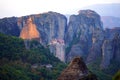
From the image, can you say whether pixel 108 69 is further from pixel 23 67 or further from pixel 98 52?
pixel 23 67

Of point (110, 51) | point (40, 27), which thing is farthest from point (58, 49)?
point (110, 51)

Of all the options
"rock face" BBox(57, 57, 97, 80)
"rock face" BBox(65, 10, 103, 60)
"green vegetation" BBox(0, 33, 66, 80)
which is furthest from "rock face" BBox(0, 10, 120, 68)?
"rock face" BBox(57, 57, 97, 80)

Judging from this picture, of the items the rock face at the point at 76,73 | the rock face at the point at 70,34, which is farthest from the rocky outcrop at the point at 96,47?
the rock face at the point at 76,73

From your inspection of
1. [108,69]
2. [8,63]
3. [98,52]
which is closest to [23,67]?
[8,63]

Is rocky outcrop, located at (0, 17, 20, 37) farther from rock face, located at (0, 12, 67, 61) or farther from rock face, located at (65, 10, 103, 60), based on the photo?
rock face, located at (65, 10, 103, 60)

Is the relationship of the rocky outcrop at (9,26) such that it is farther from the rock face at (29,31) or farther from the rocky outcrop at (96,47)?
the rocky outcrop at (96,47)

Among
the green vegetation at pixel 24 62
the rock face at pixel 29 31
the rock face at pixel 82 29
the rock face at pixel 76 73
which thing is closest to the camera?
the rock face at pixel 76 73

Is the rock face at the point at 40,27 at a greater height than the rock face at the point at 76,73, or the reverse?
the rock face at the point at 76,73

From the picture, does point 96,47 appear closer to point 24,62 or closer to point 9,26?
point 9,26
